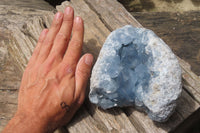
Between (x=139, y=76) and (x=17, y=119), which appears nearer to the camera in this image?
(x=139, y=76)

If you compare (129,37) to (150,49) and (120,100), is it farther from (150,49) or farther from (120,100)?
(120,100)

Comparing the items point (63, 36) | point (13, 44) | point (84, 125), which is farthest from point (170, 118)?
point (13, 44)

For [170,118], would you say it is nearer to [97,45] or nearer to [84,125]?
[84,125]

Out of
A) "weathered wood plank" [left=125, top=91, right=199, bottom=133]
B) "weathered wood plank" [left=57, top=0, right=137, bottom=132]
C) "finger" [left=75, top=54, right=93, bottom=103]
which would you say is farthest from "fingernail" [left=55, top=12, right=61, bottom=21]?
"weathered wood plank" [left=125, top=91, right=199, bottom=133]

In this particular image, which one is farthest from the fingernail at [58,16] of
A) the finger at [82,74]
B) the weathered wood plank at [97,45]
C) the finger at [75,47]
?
the finger at [82,74]

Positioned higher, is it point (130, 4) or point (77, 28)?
point (77, 28)

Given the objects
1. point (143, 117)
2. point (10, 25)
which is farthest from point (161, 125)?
point (10, 25)

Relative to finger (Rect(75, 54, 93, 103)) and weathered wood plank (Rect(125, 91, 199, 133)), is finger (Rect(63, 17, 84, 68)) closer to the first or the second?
finger (Rect(75, 54, 93, 103))
